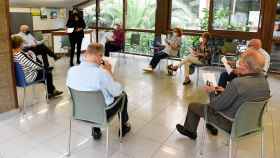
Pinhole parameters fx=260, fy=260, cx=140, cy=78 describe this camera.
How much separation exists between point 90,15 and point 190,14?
3.30 metres

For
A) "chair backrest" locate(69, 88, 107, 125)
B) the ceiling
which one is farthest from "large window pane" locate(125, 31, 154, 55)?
"chair backrest" locate(69, 88, 107, 125)

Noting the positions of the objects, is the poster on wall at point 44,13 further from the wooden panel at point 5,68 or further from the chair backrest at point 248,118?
the chair backrest at point 248,118

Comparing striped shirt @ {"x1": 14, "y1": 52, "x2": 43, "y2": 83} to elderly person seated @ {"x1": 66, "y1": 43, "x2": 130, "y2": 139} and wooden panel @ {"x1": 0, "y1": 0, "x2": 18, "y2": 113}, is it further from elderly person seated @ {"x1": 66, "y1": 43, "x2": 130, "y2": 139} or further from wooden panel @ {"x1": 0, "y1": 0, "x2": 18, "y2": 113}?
elderly person seated @ {"x1": 66, "y1": 43, "x2": 130, "y2": 139}

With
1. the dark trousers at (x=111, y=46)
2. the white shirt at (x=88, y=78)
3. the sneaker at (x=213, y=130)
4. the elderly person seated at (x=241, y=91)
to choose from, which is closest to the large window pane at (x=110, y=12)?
the dark trousers at (x=111, y=46)

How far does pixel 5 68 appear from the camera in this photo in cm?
315

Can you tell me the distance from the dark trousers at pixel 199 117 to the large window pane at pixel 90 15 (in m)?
6.24

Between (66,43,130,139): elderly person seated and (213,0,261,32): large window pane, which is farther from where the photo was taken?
(213,0,261,32): large window pane

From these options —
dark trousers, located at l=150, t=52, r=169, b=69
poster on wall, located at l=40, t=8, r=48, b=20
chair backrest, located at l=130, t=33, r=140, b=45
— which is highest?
poster on wall, located at l=40, t=8, r=48, b=20

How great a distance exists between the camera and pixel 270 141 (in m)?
2.84

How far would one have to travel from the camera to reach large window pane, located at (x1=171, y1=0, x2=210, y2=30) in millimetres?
6508

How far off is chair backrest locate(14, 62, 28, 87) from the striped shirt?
0.04 metres

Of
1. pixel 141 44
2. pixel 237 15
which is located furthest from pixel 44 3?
pixel 237 15

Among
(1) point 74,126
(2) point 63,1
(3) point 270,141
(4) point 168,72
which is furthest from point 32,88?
(2) point 63,1

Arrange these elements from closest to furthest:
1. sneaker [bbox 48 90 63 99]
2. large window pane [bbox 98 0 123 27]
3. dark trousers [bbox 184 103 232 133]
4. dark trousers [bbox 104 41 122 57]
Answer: dark trousers [bbox 184 103 232 133], sneaker [bbox 48 90 63 99], dark trousers [bbox 104 41 122 57], large window pane [bbox 98 0 123 27]
